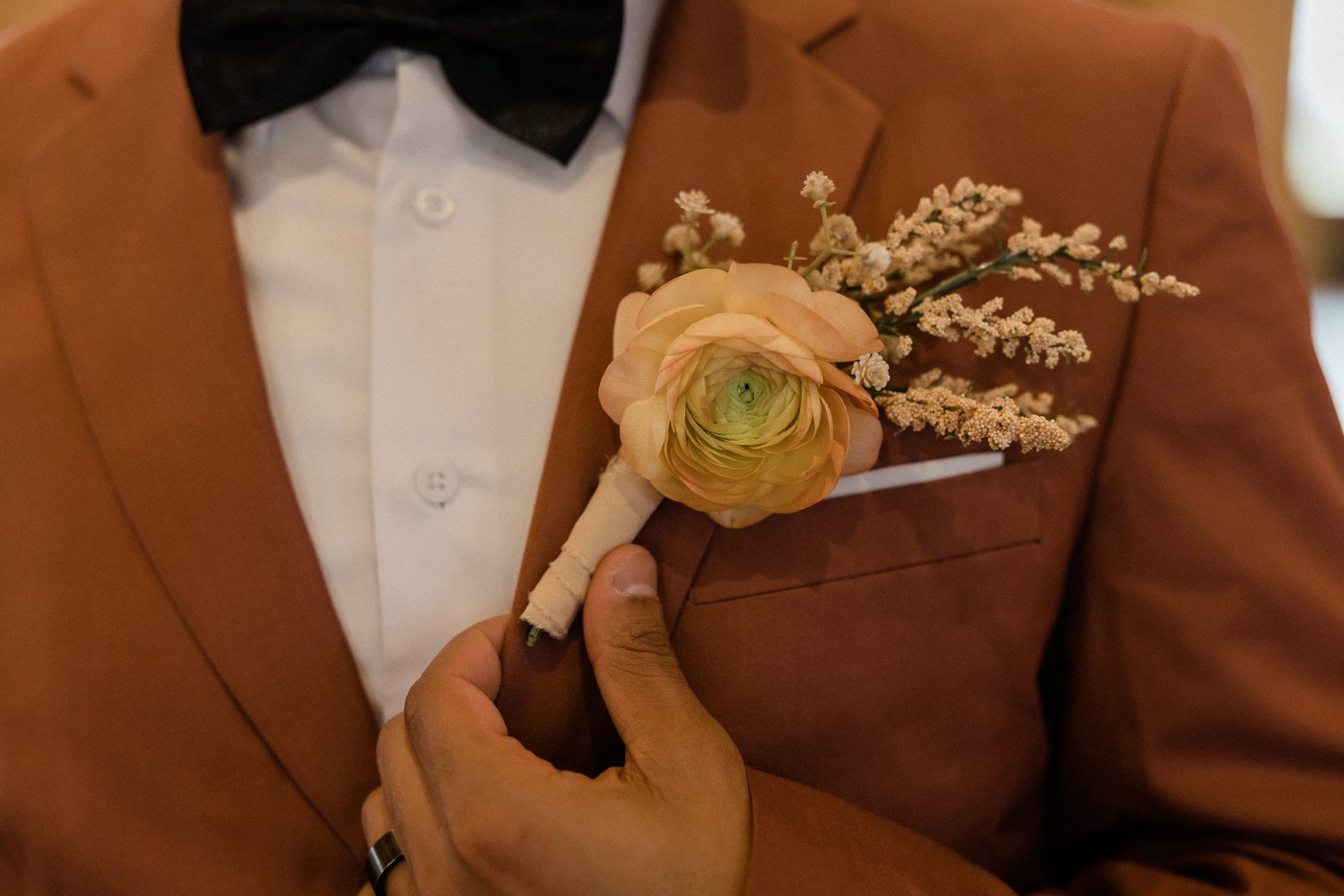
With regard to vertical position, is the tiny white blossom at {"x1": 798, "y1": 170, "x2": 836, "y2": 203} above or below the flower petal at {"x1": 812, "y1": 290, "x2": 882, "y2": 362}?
above

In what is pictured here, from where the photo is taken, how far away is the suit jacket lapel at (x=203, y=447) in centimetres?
77

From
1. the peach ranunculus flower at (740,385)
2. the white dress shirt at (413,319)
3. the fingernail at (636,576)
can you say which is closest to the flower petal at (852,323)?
the peach ranunculus flower at (740,385)

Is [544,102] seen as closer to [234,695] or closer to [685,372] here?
[685,372]

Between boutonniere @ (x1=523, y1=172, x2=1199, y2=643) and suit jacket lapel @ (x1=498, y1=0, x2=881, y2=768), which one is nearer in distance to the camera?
boutonniere @ (x1=523, y1=172, x2=1199, y2=643)

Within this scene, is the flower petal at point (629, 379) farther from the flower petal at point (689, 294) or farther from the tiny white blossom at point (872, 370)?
the tiny white blossom at point (872, 370)

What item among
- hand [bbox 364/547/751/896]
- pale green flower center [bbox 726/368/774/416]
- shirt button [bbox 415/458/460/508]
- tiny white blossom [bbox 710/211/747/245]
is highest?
tiny white blossom [bbox 710/211/747/245]

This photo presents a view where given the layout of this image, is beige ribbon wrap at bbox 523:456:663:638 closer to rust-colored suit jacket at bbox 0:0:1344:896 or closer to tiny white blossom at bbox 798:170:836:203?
rust-colored suit jacket at bbox 0:0:1344:896

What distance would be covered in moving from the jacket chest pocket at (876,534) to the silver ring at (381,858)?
0.33 meters

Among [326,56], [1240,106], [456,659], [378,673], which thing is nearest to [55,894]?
[378,673]

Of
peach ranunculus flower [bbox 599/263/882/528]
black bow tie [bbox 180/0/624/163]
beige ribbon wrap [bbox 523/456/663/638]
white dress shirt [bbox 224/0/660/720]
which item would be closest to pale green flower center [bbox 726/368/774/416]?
peach ranunculus flower [bbox 599/263/882/528]

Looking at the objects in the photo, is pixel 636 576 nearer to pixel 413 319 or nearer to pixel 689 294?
pixel 689 294

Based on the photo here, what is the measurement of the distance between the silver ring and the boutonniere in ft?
0.71

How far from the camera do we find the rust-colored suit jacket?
0.75 metres

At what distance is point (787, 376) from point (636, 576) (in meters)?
0.22
